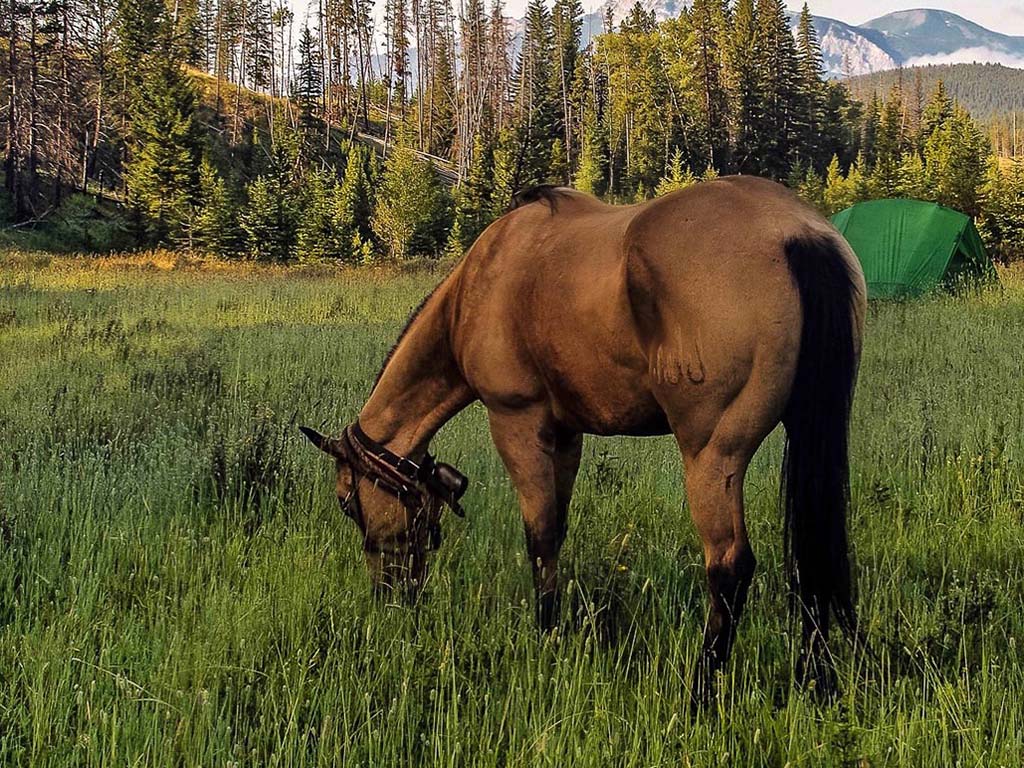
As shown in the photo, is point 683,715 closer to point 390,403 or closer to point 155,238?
point 390,403

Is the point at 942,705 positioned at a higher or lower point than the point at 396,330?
lower

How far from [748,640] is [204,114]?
57.9m

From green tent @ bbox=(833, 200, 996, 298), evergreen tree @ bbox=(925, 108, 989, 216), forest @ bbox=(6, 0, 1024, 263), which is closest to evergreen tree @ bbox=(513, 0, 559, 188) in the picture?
forest @ bbox=(6, 0, 1024, 263)

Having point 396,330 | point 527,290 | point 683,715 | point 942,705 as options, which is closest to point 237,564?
point 527,290

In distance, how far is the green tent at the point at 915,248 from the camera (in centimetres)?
1485

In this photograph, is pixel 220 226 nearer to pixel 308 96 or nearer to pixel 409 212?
pixel 409 212

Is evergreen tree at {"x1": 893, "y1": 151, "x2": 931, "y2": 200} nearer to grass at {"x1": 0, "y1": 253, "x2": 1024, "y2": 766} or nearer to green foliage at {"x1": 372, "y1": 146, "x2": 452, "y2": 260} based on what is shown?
green foliage at {"x1": 372, "y1": 146, "x2": 452, "y2": 260}

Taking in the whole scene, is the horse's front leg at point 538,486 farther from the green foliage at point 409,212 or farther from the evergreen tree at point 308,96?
the evergreen tree at point 308,96

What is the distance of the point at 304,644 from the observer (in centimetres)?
277

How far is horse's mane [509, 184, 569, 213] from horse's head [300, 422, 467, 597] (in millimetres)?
1125

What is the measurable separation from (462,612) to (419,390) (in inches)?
37.0

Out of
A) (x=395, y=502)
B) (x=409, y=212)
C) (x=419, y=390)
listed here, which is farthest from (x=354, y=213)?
(x=395, y=502)

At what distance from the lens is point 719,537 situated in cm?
237

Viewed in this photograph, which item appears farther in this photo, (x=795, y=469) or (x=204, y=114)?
(x=204, y=114)
